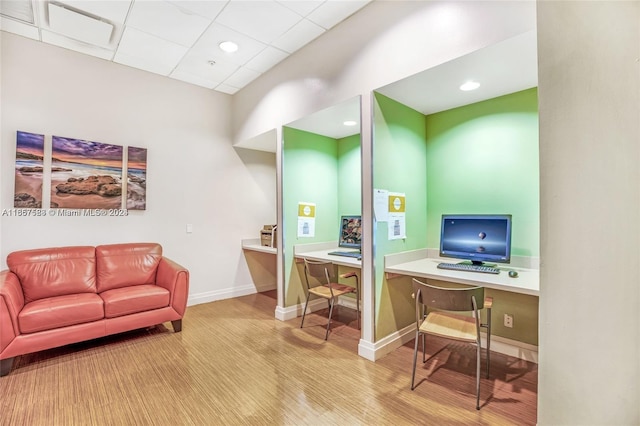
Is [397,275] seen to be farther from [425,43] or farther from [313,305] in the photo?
[425,43]

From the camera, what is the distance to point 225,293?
4512 mm

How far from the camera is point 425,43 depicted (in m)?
2.21

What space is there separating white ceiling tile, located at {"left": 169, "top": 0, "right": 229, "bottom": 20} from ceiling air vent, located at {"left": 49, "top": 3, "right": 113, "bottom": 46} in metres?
0.93

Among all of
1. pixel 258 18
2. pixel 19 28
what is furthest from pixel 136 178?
pixel 258 18

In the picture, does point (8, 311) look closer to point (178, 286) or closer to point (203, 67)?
point (178, 286)

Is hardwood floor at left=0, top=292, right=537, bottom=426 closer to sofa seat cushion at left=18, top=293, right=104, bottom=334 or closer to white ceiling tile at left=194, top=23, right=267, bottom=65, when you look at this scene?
sofa seat cushion at left=18, top=293, right=104, bottom=334

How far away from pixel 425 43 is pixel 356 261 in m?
1.97

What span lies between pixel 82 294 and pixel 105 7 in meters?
2.73

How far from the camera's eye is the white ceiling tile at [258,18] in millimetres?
2623

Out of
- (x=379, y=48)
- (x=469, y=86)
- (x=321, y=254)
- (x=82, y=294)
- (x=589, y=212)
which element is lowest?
(x=82, y=294)

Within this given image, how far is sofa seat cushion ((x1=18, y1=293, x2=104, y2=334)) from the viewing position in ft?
8.04

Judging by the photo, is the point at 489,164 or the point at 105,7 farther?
the point at 489,164

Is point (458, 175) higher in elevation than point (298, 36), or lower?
lower

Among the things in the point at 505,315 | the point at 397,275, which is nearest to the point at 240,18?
the point at 397,275
